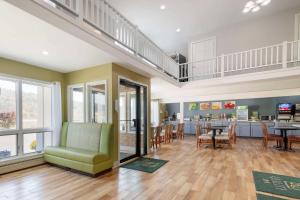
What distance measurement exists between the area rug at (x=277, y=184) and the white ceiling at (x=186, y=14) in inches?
217

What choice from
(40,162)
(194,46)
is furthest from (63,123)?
(194,46)

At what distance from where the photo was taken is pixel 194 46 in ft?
26.8

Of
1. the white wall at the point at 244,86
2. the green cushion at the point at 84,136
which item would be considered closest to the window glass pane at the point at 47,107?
the green cushion at the point at 84,136

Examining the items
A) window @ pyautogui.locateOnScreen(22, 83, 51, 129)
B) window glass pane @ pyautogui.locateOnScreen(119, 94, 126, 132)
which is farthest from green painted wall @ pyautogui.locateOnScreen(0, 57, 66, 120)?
window glass pane @ pyautogui.locateOnScreen(119, 94, 126, 132)

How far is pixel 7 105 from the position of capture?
3.89 m

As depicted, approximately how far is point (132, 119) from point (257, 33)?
6.43m

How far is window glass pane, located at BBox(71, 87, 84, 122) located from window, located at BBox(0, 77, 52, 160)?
0.60 meters

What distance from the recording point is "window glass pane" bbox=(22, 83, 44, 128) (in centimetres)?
419

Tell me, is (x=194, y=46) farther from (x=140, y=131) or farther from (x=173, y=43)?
(x=140, y=131)

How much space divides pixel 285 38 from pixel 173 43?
4.80m

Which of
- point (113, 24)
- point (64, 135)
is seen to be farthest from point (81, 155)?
point (113, 24)

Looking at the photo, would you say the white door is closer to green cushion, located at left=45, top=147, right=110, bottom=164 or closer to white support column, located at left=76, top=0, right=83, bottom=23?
green cushion, located at left=45, top=147, right=110, bottom=164

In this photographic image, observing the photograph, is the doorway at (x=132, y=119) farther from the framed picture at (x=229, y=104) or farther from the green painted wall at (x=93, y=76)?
the framed picture at (x=229, y=104)

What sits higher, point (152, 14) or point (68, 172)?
point (152, 14)
